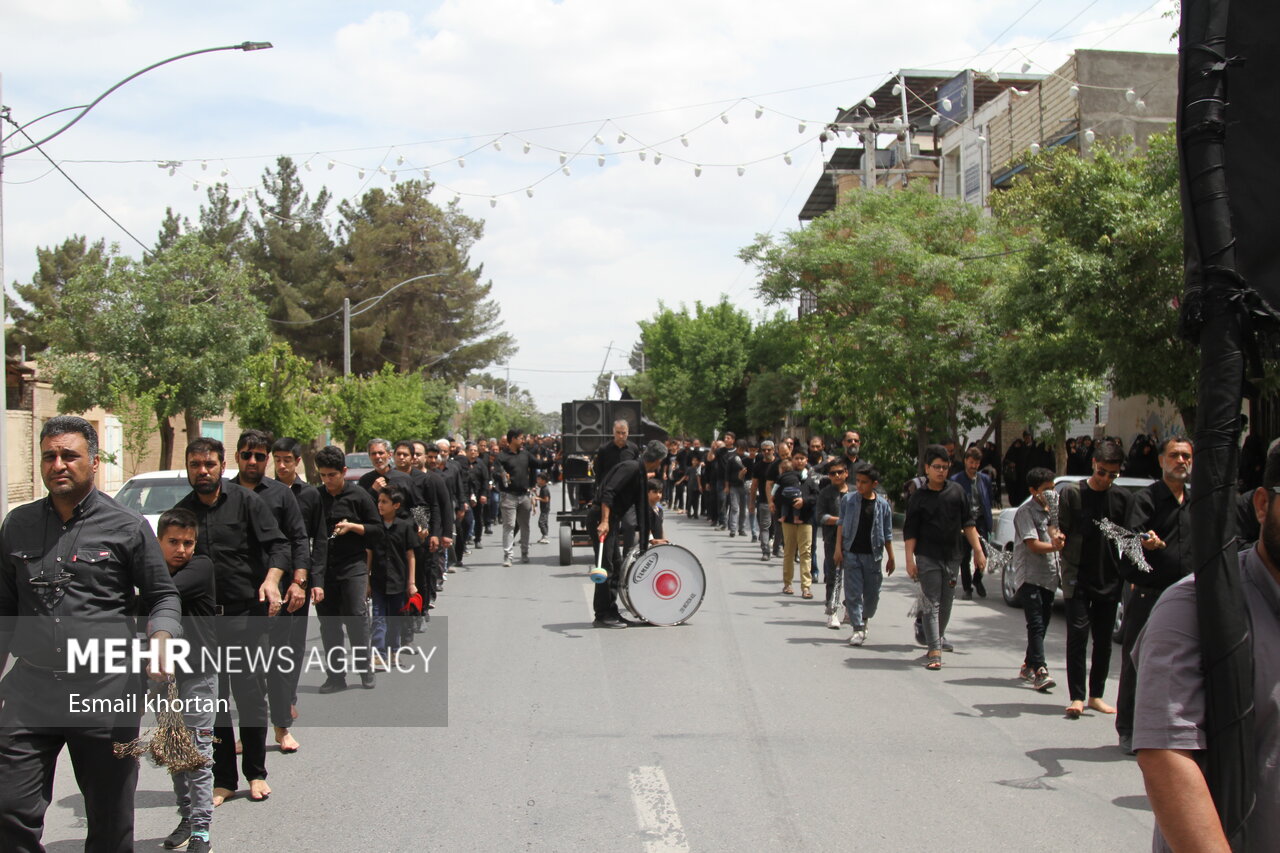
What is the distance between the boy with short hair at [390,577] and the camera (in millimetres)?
9047

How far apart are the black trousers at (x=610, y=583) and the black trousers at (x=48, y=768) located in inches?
284

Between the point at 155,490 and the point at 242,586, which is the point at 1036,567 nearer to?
the point at 242,586

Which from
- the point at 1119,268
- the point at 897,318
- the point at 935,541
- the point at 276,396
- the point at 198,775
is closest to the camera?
the point at 198,775

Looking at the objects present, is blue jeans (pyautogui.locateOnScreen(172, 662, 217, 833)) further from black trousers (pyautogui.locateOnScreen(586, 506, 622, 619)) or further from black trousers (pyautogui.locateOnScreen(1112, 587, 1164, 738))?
black trousers (pyautogui.locateOnScreen(586, 506, 622, 619))

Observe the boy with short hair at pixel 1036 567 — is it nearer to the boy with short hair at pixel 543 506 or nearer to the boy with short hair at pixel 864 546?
the boy with short hair at pixel 864 546

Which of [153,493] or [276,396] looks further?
[276,396]

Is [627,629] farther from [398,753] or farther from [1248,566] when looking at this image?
[1248,566]

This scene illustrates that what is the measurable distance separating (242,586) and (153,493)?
9142mm

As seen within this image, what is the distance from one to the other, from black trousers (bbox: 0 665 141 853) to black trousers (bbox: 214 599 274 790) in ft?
5.29

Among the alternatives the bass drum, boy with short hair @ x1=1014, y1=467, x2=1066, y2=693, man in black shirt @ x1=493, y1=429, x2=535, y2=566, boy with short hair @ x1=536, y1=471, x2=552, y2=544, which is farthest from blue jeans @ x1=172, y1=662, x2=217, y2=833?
boy with short hair @ x1=536, y1=471, x2=552, y2=544

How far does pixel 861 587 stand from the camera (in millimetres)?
10891

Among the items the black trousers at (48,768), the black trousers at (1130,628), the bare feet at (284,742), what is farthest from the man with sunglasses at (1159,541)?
the black trousers at (48,768)

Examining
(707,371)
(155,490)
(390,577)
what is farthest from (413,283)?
(390,577)

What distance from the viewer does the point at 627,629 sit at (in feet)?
37.6
